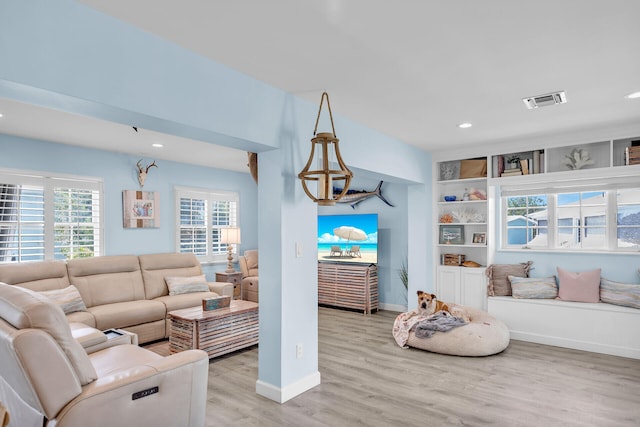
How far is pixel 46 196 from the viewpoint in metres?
4.78

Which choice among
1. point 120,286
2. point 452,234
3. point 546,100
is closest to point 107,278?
point 120,286

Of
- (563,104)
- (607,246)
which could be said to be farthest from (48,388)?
(607,246)

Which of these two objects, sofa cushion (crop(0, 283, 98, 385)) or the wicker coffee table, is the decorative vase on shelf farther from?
sofa cushion (crop(0, 283, 98, 385))

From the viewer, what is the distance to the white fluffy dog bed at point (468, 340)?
400 cm

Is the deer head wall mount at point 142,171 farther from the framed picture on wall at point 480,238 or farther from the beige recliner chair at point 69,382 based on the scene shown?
the framed picture on wall at point 480,238

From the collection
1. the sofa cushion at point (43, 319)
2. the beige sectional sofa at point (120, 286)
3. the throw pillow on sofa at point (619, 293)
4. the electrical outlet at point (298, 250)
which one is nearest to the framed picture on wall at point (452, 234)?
the throw pillow on sofa at point (619, 293)

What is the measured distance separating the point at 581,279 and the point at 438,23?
12.4ft

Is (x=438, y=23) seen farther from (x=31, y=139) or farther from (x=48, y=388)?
(x=31, y=139)

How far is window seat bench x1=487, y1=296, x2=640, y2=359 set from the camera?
4.05 metres

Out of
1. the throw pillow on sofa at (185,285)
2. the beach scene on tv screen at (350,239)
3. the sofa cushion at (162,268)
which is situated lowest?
the throw pillow on sofa at (185,285)

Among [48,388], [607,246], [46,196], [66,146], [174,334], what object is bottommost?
[174,334]

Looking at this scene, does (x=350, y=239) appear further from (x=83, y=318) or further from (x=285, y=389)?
(x=83, y=318)

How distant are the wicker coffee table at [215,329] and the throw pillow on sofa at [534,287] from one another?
3180mm

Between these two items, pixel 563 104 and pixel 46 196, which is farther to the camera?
pixel 46 196
